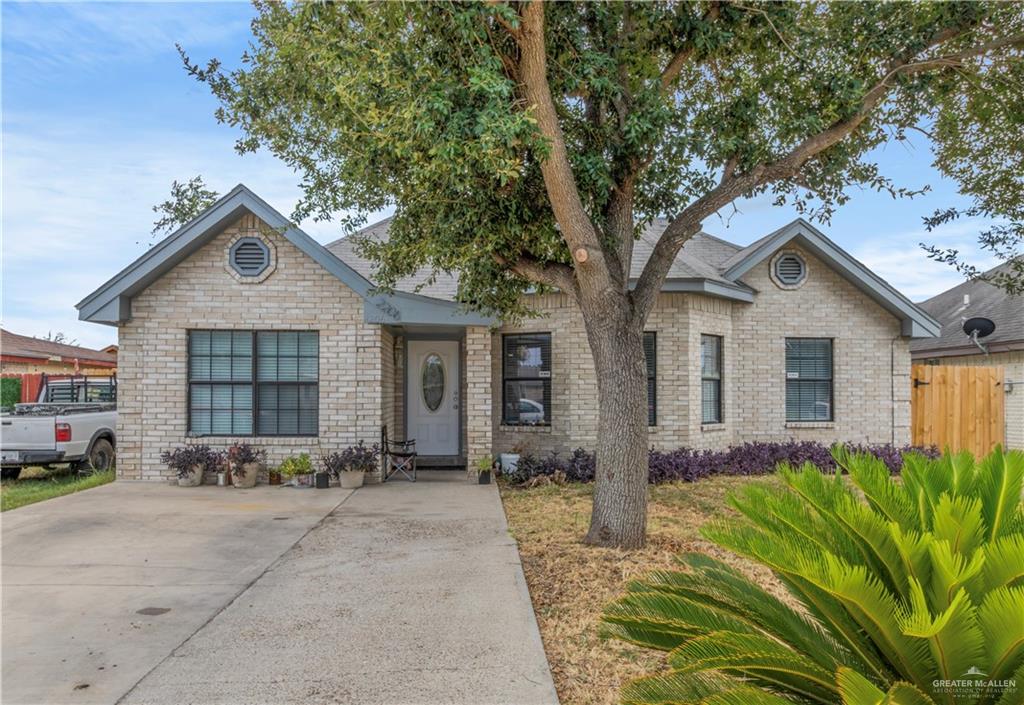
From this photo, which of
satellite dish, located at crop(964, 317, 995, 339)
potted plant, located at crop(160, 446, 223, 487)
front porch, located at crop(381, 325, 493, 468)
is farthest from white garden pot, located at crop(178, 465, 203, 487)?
satellite dish, located at crop(964, 317, 995, 339)

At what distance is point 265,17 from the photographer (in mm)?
9312

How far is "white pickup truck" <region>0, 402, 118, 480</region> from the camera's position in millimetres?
10891

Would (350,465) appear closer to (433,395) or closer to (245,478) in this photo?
(245,478)

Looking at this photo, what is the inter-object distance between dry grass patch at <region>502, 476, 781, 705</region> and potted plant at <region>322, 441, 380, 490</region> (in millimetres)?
2274

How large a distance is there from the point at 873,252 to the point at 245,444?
48.8 ft

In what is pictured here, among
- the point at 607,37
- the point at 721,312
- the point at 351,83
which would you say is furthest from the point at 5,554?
the point at 721,312

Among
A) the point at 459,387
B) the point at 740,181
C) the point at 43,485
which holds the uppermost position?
the point at 740,181

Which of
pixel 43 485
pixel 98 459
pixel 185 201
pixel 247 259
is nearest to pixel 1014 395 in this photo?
pixel 247 259

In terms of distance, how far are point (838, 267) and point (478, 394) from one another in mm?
7489

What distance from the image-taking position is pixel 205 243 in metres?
10.6

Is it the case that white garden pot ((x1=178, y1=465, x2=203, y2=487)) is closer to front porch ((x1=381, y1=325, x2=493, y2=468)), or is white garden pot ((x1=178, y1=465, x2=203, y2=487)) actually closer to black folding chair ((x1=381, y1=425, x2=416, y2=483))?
black folding chair ((x1=381, y1=425, x2=416, y2=483))

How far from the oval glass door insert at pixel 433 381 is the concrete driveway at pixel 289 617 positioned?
16.6 ft

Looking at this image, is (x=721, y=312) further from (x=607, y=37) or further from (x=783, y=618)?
(x=783, y=618)

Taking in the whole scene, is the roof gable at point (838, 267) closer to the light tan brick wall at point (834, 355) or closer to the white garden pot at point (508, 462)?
the light tan brick wall at point (834, 355)
